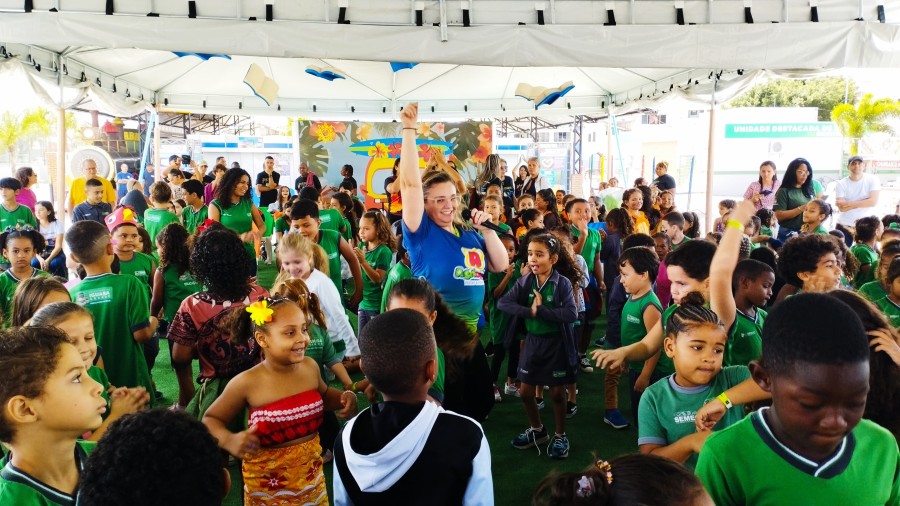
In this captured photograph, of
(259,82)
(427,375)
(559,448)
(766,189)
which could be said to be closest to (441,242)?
(427,375)

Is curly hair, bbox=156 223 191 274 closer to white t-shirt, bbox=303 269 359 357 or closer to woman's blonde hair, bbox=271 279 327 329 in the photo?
white t-shirt, bbox=303 269 359 357

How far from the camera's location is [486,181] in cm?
867

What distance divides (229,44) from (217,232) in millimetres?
2580

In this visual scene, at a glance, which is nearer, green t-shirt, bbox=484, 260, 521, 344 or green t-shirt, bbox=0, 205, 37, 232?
green t-shirt, bbox=484, 260, 521, 344

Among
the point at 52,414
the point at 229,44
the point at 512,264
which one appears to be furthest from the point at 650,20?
the point at 52,414

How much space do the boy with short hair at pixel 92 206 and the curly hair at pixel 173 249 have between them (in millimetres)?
3567

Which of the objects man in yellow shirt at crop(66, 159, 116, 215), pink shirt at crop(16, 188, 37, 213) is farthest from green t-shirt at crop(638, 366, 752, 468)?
pink shirt at crop(16, 188, 37, 213)

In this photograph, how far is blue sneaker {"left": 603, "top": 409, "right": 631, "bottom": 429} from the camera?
14.7ft

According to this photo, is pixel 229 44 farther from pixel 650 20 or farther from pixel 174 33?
pixel 650 20

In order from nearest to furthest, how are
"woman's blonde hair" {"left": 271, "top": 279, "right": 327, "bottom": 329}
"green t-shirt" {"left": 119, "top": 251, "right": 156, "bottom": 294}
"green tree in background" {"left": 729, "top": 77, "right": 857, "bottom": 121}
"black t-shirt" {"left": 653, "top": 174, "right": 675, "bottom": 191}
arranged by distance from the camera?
"woman's blonde hair" {"left": 271, "top": 279, "right": 327, "bottom": 329} → "green t-shirt" {"left": 119, "top": 251, "right": 156, "bottom": 294} → "black t-shirt" {"left": 653, "top": 174, "right": 675, "bottom": 191} → "green tree in background" {"left": 729, "top": 77, "right": 857, "bottom": 121}

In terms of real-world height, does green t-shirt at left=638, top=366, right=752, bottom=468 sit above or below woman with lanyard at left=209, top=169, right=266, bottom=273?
below

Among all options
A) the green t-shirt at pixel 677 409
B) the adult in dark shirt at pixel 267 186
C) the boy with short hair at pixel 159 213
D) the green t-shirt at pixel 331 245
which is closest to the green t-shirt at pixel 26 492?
the green t-shirt at pixel 677 409

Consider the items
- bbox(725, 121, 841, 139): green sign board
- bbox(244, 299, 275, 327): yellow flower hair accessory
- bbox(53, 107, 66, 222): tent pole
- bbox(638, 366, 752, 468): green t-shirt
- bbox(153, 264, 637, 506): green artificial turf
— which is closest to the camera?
bbox(638, 366, 752, 468): green t-shirt

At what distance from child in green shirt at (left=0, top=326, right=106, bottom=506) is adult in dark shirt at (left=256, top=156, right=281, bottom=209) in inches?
397
